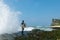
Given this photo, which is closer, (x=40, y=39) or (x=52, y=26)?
(x=40, y=39)

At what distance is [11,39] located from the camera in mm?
32750

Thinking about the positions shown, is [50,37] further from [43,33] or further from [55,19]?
[55,19]

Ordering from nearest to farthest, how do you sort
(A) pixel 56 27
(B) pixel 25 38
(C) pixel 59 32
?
(B) pixel 25 38 < (C) pixel 59 32 < (A) pixel 56 27

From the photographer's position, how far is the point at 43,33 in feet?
108

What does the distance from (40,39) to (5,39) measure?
15.7 feet

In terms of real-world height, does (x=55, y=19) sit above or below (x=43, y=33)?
above

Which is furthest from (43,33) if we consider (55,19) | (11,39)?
(55,19)

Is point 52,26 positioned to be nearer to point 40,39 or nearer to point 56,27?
point 56,27

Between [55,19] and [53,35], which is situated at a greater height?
[55,19]

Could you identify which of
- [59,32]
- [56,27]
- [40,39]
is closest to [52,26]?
[56,27]

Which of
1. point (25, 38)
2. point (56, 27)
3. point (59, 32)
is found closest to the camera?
point (25, 38)

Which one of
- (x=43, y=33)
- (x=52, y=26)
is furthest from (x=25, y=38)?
(x=52, y=26)

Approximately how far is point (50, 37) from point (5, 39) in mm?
6030

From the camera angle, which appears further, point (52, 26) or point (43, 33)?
point (52, 26)
